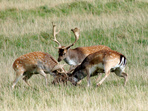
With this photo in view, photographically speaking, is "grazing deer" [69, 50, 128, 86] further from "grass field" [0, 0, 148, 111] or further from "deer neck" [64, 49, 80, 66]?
"deer neck" [64, 49, 80, 66]

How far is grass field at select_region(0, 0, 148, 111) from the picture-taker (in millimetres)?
6645

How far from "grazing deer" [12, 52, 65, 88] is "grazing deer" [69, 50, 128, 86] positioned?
0.46 metres

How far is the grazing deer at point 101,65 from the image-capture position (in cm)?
768

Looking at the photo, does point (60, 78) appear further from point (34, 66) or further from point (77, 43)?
point (77, 43)

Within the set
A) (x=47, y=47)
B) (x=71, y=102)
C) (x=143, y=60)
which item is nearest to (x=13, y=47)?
(x=47, y=47)

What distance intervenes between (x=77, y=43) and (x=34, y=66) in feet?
15.9

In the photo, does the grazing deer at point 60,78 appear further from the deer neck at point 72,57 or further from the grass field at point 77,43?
the deer neck at point 72,57

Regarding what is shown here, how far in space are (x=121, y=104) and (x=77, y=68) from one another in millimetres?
2114

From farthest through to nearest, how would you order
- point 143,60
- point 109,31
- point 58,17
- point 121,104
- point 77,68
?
point 58,17
point 109,31
point 143,60
point 77,68
point 121,104

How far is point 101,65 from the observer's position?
781cm

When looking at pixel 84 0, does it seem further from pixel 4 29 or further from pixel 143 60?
pixel 143 60

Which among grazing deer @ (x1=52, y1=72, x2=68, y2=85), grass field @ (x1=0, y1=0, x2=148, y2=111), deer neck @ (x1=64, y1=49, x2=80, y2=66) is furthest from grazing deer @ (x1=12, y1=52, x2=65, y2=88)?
deer neck @ (x1=64, y1=49, x2=80, y2=66)

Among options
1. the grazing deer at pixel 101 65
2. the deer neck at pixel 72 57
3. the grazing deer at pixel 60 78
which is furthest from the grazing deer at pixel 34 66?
the deer neck at pixel 72 57

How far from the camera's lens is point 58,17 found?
1557 cm
